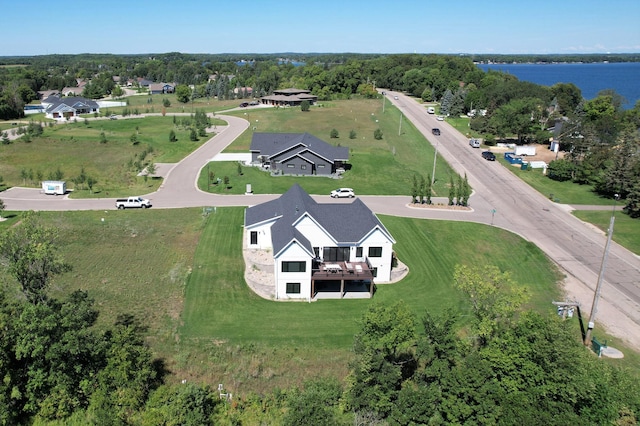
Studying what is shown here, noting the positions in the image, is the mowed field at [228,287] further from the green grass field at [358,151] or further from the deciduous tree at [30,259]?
the green grass field at [358,151]

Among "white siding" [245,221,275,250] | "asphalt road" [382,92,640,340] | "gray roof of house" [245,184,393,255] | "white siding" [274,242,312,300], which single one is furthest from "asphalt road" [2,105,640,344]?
"white siding" [274,242,312,300]

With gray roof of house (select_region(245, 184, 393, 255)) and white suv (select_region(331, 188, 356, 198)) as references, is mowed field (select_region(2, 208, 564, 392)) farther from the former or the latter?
white suv (select_region(331, 188, 356, 198))

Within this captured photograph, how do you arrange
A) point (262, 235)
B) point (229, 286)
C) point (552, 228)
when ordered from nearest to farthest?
point (229, 286) → point (262, 235) → point (552, 228)

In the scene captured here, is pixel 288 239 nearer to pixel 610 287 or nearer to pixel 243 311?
pixel 243 311

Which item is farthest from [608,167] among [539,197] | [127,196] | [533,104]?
[127,196]

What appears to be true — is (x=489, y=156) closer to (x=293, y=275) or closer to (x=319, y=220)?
(x=319, y=220)

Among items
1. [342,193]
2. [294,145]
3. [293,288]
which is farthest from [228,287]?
[294,145]

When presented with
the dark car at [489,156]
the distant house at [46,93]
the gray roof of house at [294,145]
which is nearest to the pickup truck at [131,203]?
the gray roof of house at [294,145]
